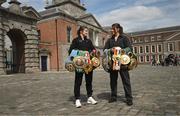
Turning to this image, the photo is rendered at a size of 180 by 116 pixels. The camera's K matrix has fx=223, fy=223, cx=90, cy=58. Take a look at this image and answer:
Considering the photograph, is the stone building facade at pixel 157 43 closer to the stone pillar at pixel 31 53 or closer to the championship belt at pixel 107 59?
the stone pillar at pixel 31 53

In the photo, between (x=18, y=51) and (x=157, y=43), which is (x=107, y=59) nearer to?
(x=18, y=51)

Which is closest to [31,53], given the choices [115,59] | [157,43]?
[115,59]

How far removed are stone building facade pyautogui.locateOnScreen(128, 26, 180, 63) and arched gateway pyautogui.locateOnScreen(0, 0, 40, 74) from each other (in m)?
55.1

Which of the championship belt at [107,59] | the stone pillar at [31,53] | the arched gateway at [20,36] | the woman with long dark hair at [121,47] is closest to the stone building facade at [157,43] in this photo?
the stone pillar at [31,53]

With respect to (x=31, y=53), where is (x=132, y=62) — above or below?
below

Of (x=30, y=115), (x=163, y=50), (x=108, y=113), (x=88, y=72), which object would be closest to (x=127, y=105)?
(x=108, y=113)

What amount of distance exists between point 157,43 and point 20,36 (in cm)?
5877

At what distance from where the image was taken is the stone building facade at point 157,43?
70.5 m

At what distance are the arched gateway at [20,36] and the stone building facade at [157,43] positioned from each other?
181ft

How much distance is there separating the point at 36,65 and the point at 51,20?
11550mm

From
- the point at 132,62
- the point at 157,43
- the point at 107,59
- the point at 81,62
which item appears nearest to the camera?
the point at 81,62

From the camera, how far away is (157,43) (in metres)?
74.4

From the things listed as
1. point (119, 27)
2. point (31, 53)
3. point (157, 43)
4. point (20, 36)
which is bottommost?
point (119, 27)

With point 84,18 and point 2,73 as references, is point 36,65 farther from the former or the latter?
point 84,18
